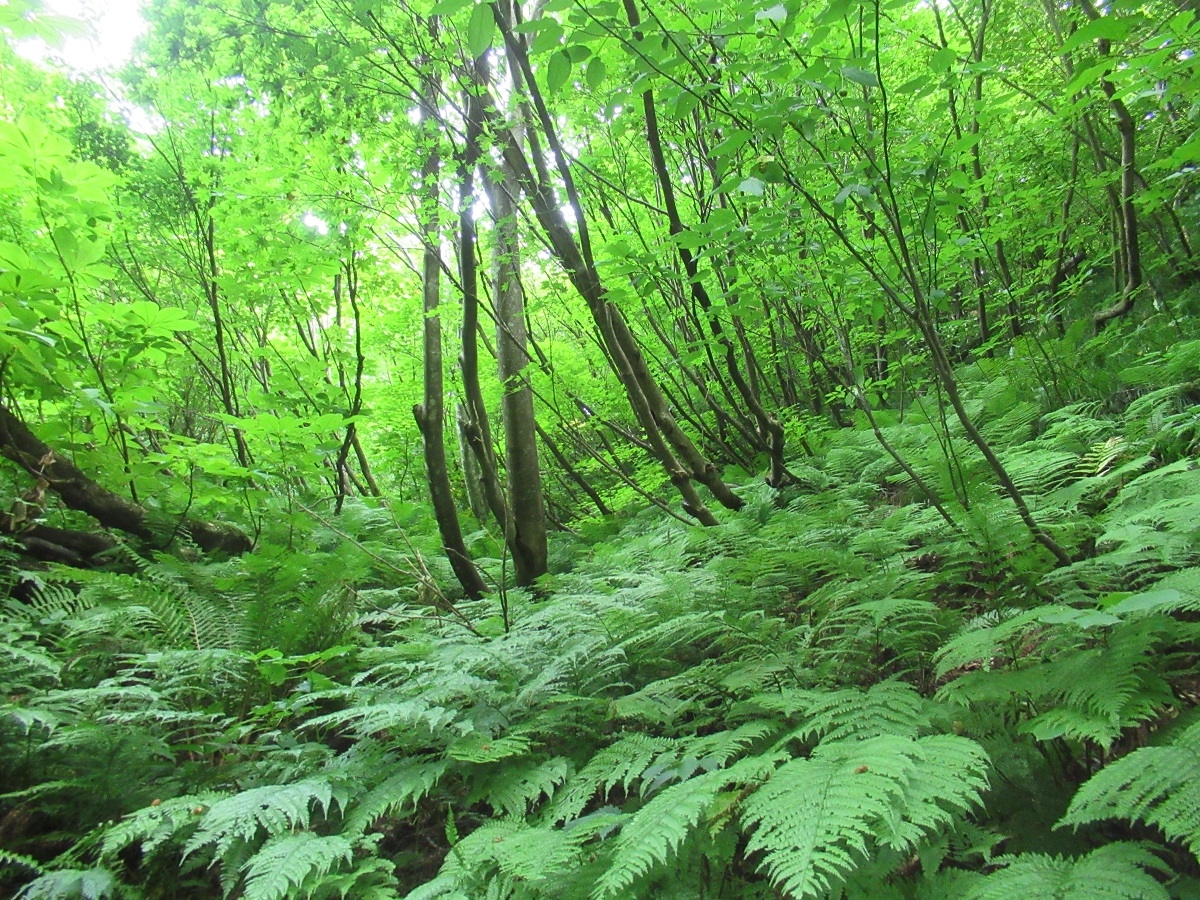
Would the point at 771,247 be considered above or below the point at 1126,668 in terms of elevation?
above

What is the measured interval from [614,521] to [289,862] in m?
4.86

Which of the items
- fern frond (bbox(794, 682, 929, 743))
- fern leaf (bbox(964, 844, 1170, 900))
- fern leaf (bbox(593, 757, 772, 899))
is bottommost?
fern leaf (bbox(964, 844, 1170, 900))

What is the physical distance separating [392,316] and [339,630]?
482 centimetres

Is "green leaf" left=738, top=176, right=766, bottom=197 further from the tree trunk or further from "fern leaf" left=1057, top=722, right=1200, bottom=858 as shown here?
the tree trunk

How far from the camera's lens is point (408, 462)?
8211 mm

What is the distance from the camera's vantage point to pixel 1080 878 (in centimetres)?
97

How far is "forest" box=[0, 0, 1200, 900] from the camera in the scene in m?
1.29

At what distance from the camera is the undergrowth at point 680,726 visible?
1.12 meters

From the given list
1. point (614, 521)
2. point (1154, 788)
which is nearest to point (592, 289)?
point (1154, 788)

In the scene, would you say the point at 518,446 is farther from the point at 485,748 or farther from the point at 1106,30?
the point at 1106,30

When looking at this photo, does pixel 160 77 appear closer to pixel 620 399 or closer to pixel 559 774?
pixel 620 399

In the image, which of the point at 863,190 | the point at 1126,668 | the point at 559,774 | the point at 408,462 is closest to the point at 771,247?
the point at 863,190

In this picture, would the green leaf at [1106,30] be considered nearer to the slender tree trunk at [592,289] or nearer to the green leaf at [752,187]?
the green leaf at [752,187]

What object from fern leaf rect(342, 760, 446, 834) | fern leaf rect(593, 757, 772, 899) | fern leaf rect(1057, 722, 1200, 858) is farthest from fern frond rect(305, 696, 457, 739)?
fern leaf rect(1057, 722, 1200, 858)
